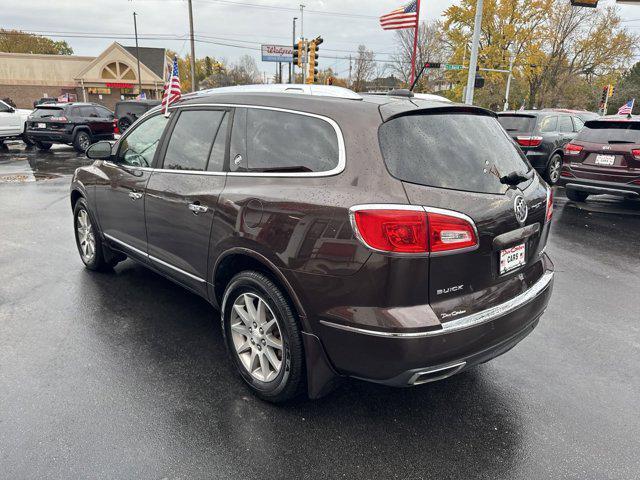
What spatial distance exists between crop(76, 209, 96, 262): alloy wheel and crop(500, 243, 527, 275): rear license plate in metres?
4.06

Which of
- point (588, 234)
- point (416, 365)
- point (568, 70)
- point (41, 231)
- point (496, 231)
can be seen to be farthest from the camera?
point (568, 70)

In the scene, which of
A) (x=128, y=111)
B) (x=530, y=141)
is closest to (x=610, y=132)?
(x=530, y=141)

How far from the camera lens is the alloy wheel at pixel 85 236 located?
196 inches

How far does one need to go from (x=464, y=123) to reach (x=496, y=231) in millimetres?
748

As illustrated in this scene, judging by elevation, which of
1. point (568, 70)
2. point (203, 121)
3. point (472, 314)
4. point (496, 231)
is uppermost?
point (568, 70)

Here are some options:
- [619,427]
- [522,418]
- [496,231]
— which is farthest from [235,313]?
[619,427]

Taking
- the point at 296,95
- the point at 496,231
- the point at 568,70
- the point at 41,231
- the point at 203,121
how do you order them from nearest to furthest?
1. the point at 496,231
2. the point at 296,95
3. the point at 203,121
4. the point at 41,231
5. the point at 568,70

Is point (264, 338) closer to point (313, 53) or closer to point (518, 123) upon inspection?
point (518, 123)

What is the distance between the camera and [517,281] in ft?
8.95

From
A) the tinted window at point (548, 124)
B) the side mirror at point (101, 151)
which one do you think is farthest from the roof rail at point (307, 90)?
the tinted window at point (548, 124)

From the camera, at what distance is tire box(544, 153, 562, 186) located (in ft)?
38.9

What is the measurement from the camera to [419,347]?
2264mm

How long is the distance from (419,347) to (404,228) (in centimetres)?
58

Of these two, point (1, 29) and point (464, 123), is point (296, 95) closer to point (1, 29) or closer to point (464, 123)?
point (464, 123)
